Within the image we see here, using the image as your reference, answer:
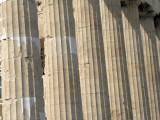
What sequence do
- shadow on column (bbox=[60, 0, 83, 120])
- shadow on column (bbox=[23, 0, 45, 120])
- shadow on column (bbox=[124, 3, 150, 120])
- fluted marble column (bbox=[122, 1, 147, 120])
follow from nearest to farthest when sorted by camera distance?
shadow on column (bbox=[23, 0, 45, 120]), shadow on column (bbox=[60, 0, 83, 120]), fluted marble column (bbox=[122, 1, 147, 120]), shadow on column (bbox=[124, 3, 150, 120])

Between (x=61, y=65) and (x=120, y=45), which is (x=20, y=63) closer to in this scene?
(x=61, y=65)

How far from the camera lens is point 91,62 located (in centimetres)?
3378

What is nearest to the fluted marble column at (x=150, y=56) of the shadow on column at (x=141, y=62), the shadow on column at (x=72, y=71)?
the shadow on column at (x=141, y=62)

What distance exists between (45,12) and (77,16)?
12.4 feet

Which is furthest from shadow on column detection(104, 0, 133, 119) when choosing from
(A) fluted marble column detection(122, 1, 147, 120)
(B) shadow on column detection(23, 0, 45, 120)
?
(B) shadow on column detection(23, 0, 45, 120)

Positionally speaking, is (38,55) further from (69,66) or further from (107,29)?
(107,29)

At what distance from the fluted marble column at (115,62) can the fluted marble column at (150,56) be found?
24.0 ft

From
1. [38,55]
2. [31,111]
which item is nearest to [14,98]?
[31,111]

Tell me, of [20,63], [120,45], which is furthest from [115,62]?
[20,63]

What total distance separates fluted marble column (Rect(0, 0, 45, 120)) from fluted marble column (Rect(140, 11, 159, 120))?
1922 cm

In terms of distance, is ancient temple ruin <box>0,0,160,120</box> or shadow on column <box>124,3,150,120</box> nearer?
ancient temple ruin <box>0,0,160,120</box>

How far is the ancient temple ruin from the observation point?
26812mm

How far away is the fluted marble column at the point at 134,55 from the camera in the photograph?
41.2 meters

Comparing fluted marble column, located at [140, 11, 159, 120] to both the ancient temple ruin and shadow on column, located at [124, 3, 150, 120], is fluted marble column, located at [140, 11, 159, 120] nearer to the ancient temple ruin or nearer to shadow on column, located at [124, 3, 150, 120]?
the ancient temple ruin
